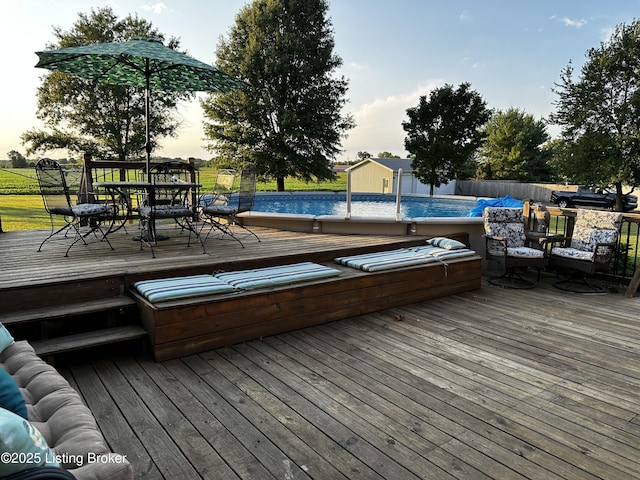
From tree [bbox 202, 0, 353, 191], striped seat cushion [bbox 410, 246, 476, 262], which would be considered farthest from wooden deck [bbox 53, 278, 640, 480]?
tree [bbox 202, 0, 353, 191]

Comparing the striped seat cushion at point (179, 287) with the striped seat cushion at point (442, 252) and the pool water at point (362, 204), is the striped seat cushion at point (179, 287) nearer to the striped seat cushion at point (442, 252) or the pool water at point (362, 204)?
the striped seat cushion at point (442, 252)

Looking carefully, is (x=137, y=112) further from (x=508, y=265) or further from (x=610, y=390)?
(x=610, y=390)

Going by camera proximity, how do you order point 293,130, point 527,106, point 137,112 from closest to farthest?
point 137,112 → point 293,130 → point 527,106

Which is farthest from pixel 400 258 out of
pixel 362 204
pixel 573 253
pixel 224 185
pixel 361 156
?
pixel 361 156

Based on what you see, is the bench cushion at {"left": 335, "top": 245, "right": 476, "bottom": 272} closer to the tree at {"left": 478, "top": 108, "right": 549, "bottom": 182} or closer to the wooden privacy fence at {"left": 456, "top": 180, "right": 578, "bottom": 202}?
the wooden privacy fence at {"left": 456, "top": 180, "right": 578, "bottom": 202}

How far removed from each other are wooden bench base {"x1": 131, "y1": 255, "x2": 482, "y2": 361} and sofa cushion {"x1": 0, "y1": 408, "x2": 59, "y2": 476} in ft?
5.94

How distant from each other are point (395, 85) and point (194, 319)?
14.3 meters

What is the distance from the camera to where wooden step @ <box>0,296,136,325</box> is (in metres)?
2.75

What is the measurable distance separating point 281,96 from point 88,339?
16.0 m

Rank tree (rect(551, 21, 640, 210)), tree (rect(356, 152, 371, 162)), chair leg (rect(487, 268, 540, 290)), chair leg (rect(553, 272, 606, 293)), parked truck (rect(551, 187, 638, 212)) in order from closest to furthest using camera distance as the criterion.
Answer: chair leg (rect(553, 272, 606, 293))
chair leg (rect(487, 268, 540, 290))
tree (rect(551, 21, 640, 210))
parked truck (rect(551, 187, 638, 212))
tree (rect(356, 152, 371, 162))

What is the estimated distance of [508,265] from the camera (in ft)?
16.5

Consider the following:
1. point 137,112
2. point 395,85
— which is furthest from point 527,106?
point 137,112

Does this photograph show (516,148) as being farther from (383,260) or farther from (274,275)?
(274,275)

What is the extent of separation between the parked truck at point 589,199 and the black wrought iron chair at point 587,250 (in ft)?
50.3
